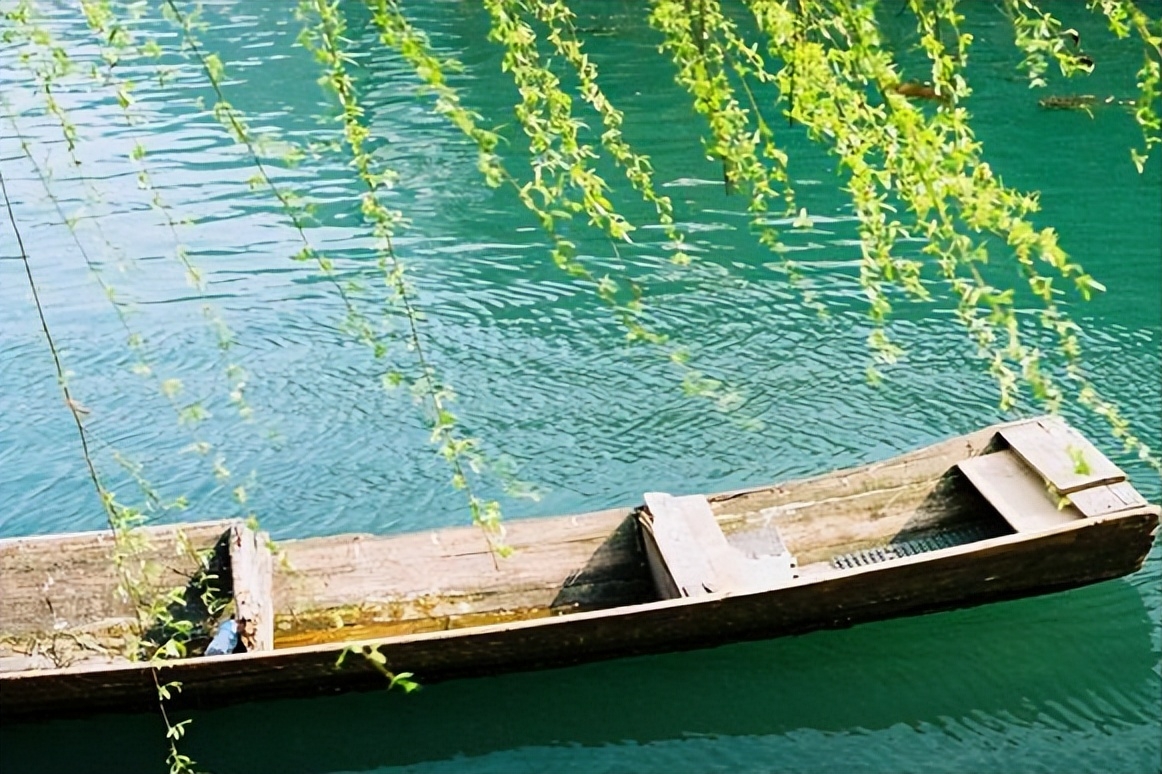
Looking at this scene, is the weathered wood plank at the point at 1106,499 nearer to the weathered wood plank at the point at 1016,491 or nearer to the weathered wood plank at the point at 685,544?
the weathered wood plank at the point at 1016,491

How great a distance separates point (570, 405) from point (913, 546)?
2602 mm

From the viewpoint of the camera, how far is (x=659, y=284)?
9.66m

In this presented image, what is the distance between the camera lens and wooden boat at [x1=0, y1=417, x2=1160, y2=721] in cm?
505

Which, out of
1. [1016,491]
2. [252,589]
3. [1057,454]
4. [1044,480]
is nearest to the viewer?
[252,589]

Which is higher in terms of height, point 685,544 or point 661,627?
point 685,544

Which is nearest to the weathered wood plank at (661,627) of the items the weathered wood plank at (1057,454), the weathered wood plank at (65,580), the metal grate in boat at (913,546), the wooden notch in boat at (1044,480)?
the wooden notch in boat at (1044,480)

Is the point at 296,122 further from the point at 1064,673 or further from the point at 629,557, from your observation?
the point at 1064,673

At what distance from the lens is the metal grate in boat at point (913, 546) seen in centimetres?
599

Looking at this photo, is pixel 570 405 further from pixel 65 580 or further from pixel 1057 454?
pixel 65 580

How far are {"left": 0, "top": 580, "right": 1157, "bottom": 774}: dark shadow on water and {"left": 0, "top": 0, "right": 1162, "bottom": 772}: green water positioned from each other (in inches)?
0.5

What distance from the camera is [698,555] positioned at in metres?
5.47

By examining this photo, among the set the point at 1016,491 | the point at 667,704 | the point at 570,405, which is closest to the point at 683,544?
the point at 667,704

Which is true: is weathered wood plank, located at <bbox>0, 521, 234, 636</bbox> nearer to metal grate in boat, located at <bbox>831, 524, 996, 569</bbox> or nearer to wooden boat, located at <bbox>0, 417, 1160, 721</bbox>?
wooden boat, located at <bbox>0, 417, 1160, 721</bbox>

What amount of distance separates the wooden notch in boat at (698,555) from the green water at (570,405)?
0.35 m
